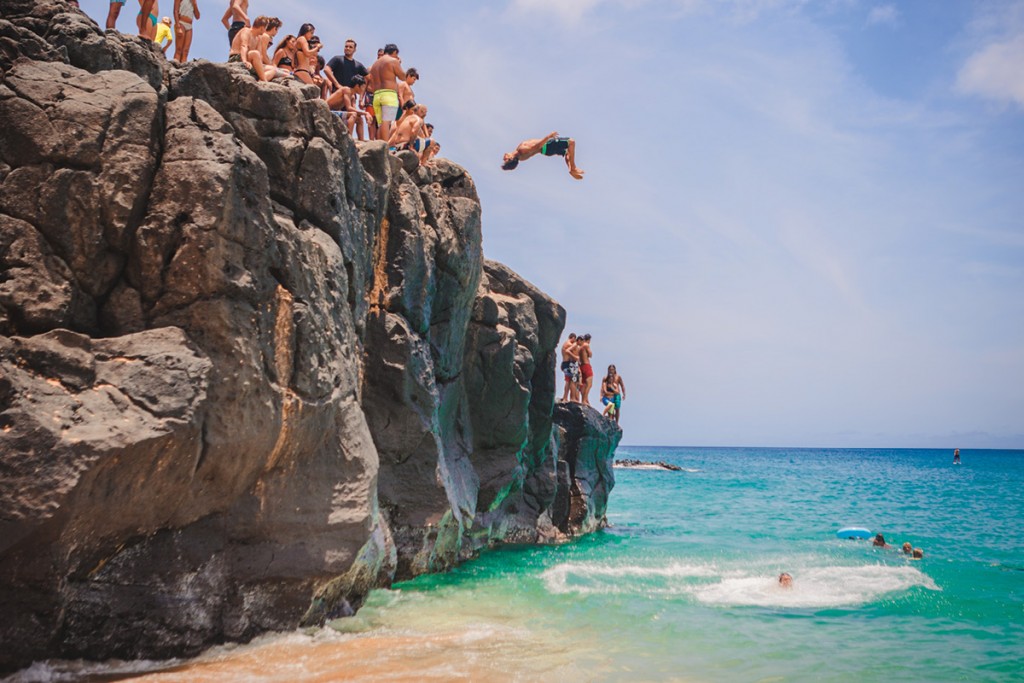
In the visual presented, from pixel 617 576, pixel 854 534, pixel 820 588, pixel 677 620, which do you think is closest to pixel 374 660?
pixel 677 620

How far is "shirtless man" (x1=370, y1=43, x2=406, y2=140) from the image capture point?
14.2m

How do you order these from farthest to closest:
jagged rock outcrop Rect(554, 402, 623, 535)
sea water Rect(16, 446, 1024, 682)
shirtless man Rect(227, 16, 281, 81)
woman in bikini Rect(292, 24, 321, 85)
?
jagged rock outcrop Rect(554, 402, 623, 535) → woman in bikini Rect(292, 24, 321, 85) → shirtless man Rect(227, 16, 281, 81) → sea water Rect(16, 446, 1024, 682)

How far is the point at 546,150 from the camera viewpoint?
1786 cm

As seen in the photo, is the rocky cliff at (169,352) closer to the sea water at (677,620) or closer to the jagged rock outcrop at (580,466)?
the sea water at (677,620)

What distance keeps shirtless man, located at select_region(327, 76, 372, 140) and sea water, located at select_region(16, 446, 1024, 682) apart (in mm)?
8418

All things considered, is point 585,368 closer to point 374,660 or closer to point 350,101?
→ point 350,101

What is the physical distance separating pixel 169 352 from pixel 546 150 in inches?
468

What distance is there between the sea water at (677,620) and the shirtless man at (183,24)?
9497 mm

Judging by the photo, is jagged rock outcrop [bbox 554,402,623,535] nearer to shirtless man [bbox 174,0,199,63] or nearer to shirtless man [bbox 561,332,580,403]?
shirtless man [bbox 561,332,580,403]

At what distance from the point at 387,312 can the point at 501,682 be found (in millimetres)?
6704

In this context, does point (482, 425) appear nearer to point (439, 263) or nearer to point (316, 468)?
point (439, 263)

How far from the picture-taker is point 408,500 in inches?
529

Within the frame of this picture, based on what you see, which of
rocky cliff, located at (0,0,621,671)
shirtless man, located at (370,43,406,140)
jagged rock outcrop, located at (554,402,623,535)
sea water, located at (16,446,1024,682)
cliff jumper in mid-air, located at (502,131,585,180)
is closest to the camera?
rocky cliff, located at (0,0,621,671)

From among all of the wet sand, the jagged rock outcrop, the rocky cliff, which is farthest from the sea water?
the jagged rock outcrop
